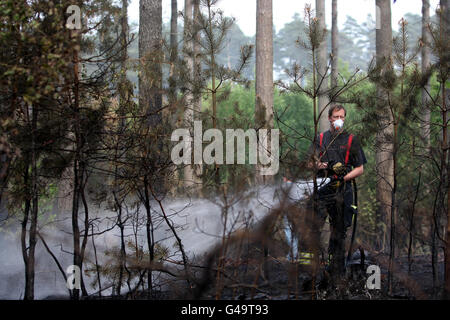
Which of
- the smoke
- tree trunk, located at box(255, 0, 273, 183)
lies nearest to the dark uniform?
the smoke

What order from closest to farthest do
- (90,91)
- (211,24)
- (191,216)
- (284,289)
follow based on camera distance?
(284,289)
(90,91)
(191,216)
(211,24)

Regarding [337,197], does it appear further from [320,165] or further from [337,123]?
[337,123]

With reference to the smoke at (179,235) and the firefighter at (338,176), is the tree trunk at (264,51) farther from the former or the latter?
the firefighter at (338,176)

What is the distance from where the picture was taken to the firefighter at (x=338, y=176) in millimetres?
5160

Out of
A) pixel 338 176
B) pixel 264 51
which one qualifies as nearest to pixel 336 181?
pixel 338 176

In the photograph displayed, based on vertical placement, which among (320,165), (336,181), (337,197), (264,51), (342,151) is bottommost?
(337,197)

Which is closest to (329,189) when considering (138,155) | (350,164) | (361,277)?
(350,164)

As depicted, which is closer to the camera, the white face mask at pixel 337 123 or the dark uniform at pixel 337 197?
the dark uniform at pixel 337 197

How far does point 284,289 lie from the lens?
4980 millimetres

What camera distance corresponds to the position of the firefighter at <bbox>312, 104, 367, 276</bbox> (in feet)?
16.9

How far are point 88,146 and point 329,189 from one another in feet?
7.91

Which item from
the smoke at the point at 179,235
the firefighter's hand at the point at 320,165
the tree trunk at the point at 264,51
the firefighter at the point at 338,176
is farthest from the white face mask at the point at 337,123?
the tree trunk at the point at 264,51

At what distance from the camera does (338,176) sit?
541 cm
